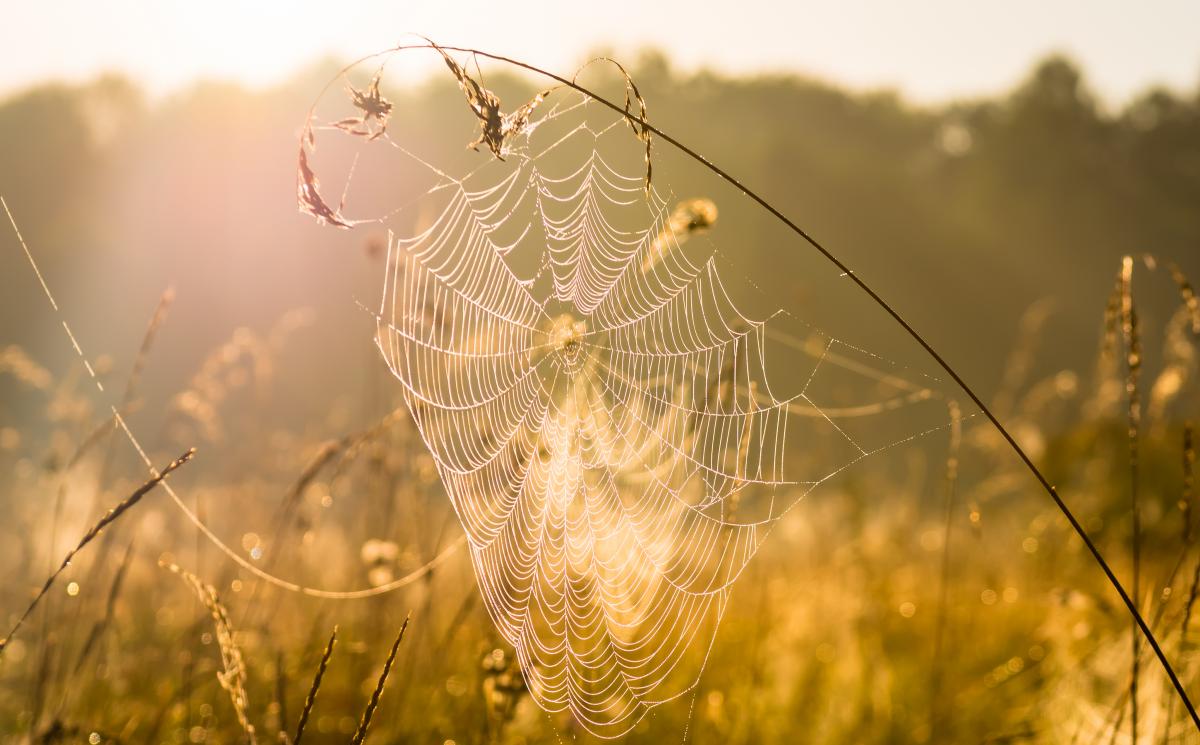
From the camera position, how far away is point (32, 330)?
22.2 metres

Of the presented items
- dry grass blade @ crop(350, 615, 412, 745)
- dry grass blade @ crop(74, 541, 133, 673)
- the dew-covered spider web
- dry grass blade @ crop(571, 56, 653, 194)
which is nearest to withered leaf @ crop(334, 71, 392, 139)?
dry grass blade @ crop(571, 56, 653, 194)

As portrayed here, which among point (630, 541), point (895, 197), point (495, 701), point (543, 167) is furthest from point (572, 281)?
point (895, 197)

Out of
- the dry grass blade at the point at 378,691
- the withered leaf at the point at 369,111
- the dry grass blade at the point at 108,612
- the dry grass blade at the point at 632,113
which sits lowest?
the dry grass blade at the point at 108,612

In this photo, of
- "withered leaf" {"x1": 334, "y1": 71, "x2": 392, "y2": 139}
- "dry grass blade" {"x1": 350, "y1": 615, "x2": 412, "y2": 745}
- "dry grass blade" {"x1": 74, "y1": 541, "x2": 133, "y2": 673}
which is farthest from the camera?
"dry grass blade" {"x1": 74, "y1": 541, "x2": 133, "y2": 673}

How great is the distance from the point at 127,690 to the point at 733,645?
1947mm

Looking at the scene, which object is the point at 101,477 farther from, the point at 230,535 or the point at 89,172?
the point at 89,172

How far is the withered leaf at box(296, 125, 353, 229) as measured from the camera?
1201 mm

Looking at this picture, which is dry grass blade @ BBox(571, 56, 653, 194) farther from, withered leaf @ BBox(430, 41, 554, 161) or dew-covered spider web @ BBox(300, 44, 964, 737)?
dew-covered spider web @ BBox(300, 44, 964, 737)

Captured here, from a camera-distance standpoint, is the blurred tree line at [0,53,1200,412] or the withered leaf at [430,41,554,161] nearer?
the withered leaf at [430,41,554,161]

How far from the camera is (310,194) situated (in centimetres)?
121

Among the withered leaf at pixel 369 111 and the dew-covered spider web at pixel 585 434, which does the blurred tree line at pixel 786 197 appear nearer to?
the dew-covered spider web at pixel 585 434

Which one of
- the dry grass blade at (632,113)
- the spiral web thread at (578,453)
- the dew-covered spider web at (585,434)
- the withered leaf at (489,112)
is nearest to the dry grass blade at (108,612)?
the dew-covered spider web at (585,434)

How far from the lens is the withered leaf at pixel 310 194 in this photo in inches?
47.3

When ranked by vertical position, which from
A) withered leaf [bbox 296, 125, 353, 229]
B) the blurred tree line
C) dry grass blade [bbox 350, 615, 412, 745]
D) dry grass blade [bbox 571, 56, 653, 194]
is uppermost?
the blurred tree line
